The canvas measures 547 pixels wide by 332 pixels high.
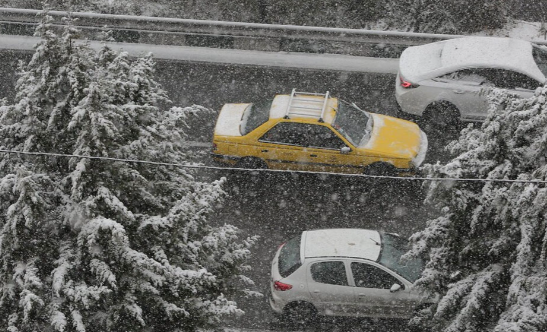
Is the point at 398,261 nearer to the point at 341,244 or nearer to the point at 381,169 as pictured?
the point at 341,244

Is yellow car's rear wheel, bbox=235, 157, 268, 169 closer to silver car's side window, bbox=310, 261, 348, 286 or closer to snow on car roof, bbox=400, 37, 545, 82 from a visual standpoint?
silver car's side window, bbox=310, 261, 348, 286

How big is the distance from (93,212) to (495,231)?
4653 mm

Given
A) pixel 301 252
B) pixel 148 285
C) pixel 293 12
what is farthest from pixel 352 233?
pixel 293 12

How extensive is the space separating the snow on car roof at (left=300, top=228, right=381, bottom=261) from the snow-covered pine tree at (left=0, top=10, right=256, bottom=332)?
263cm

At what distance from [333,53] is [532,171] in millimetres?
9230

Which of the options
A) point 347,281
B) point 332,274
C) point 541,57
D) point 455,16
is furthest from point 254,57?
point 347,281

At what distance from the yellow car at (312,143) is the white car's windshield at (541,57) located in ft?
10.5

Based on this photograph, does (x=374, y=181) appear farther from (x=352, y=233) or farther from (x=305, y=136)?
(x=352, y=233)

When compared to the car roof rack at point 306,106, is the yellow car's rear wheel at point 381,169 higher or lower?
lower

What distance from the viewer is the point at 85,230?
707cm

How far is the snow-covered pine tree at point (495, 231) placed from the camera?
770 centimetres

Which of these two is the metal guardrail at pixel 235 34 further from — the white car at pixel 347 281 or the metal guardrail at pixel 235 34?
the white car at pixel 347 281

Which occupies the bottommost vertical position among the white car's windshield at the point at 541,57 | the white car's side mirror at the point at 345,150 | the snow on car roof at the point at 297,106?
the white car's side mirror at the point at 345,150

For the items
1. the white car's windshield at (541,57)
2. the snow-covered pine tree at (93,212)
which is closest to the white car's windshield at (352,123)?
the white car's windshield at (541,57)
